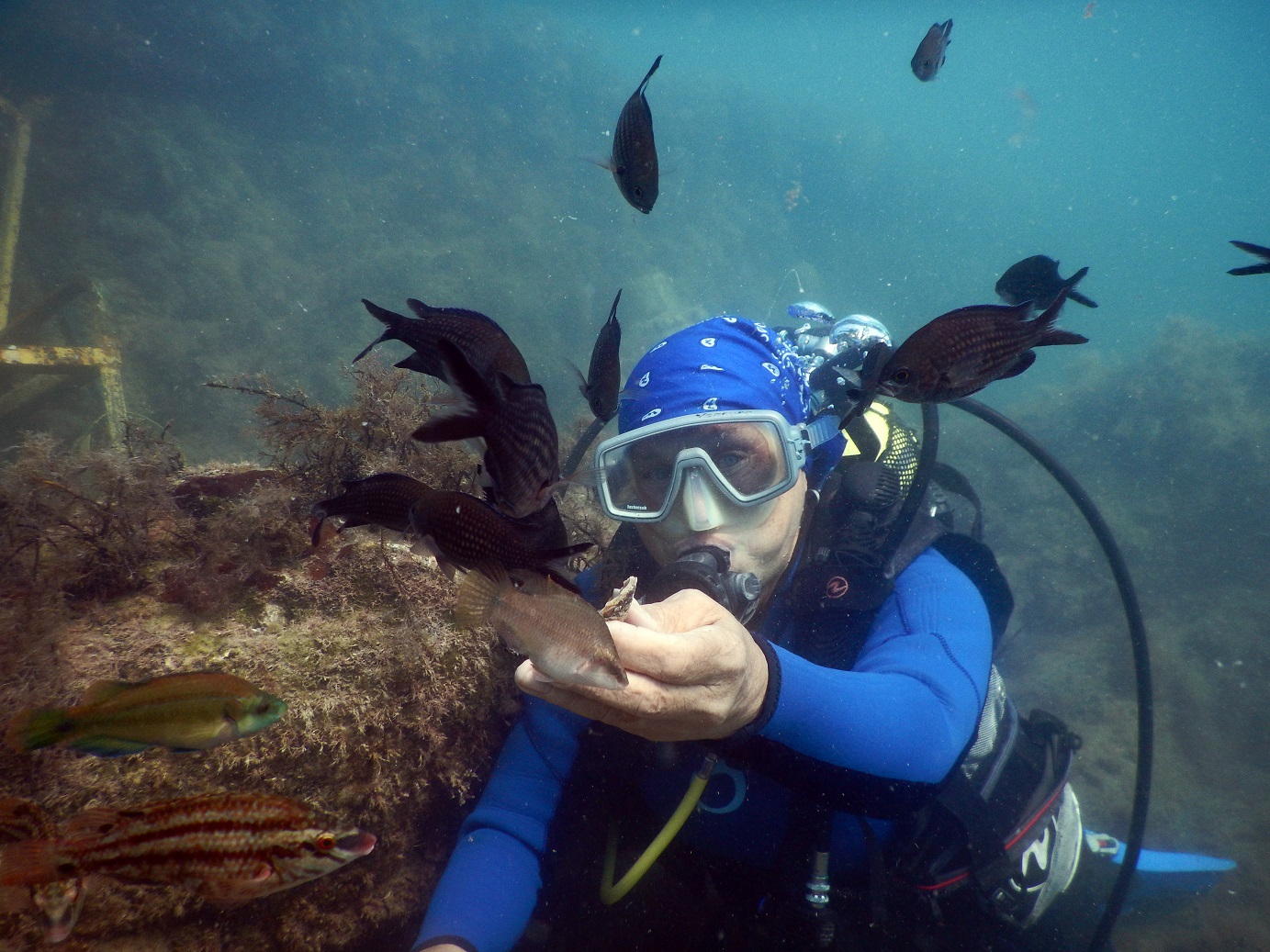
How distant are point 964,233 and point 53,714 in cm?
8908

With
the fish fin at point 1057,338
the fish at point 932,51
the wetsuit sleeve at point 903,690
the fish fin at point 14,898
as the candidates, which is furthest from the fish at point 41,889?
the fish at point 932,51

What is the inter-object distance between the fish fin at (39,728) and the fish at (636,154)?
2202 millimetres

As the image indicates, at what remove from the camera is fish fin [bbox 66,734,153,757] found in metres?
1.25

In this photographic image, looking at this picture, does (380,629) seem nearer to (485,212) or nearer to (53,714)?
(53,714)

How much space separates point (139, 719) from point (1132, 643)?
19.4 ft

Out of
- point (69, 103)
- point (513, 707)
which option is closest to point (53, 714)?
point (513, 707)

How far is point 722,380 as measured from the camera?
11.3 ft

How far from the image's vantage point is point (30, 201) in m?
17.0

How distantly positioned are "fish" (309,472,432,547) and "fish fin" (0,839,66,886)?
1.08 m

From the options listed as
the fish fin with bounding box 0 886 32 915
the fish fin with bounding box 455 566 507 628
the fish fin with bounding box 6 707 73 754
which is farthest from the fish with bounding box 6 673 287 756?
the fish fin with bounding box 455 566 507 628

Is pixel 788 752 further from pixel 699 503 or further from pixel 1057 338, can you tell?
pixel 1057 338

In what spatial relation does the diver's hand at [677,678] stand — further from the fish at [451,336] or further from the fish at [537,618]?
the fish at [451,336]

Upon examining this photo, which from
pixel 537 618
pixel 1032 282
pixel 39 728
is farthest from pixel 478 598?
pixel 1032 282

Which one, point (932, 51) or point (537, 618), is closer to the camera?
point (537, 618)
